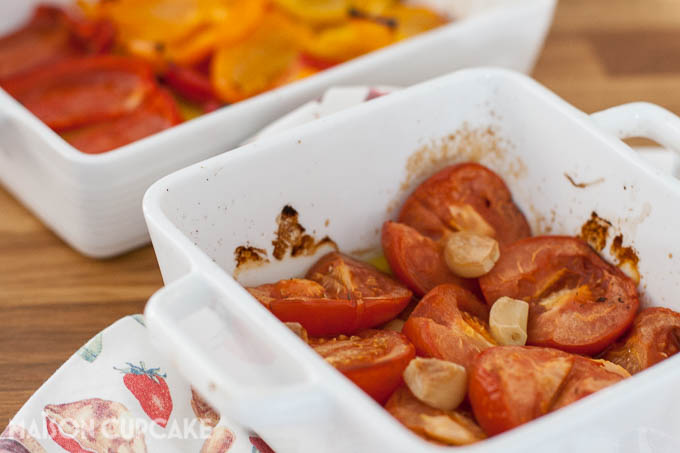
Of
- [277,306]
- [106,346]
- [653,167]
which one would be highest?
[653,167]

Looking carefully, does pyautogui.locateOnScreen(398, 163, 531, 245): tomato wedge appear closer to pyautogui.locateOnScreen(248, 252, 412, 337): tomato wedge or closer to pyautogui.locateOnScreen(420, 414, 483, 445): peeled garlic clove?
pyautogui.locateOnScreen(248, 252, 412, 337): tomato wedge

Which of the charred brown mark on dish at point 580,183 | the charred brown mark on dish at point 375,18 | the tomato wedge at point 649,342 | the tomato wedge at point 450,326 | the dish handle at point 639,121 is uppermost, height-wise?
the dish handle at point 639,121

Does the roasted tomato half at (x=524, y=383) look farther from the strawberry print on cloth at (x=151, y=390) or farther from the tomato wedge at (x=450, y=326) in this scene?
the strawberry print on cloth at (x=151, y=390)

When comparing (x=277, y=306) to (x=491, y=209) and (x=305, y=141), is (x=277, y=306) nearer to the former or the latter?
(x=305, y=141)

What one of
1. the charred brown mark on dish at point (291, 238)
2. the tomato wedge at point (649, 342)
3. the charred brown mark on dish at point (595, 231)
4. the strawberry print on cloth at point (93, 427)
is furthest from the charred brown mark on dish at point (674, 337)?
the strawberry print on cloth at point (93, 427)

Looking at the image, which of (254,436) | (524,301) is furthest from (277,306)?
(524,301)

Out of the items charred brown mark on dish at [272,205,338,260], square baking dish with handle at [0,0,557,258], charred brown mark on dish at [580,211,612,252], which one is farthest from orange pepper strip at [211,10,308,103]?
charred brown mark on dish at [580,211,612,252]

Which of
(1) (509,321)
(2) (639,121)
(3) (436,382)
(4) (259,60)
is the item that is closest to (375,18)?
(4) (259,60)
